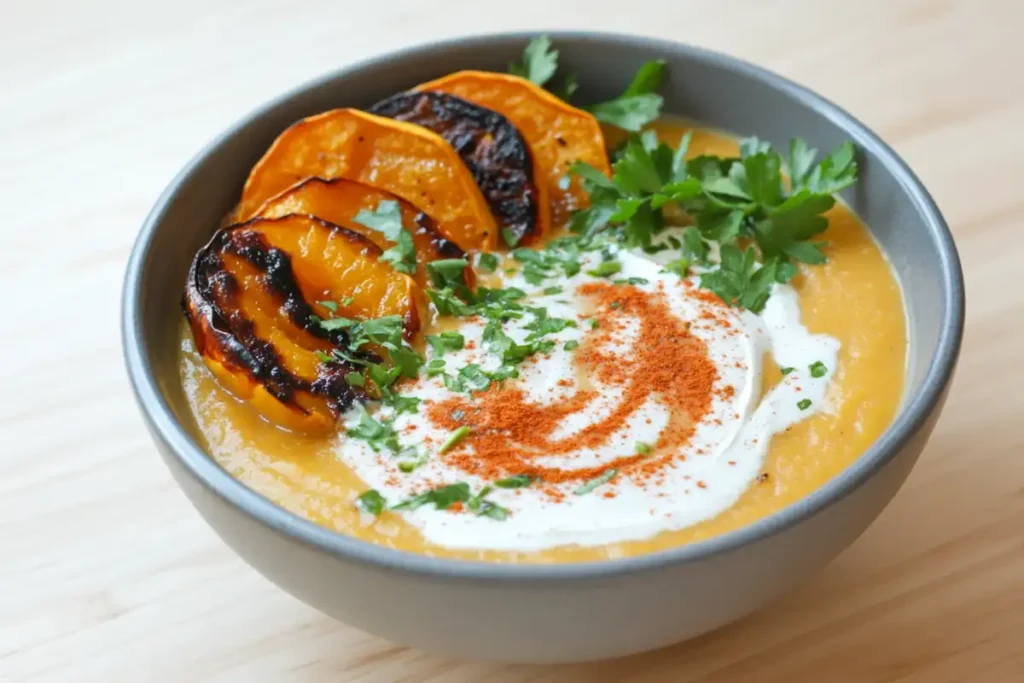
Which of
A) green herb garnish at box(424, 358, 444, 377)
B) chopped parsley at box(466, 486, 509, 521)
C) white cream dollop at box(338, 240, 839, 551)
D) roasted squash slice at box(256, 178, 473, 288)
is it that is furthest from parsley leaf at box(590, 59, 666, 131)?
chopped parsley at box(466, 486, 509, 521)

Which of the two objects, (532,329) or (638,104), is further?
(638,104)

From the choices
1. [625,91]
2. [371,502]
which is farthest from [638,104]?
[371,502]

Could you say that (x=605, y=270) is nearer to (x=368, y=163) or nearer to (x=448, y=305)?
(x=448, y=305)

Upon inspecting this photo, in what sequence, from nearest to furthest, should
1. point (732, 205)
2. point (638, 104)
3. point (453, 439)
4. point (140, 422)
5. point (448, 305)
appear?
point (453, 439) < point (448, 305) < point (732, 205) < point (140, 422) < point (638, 104)

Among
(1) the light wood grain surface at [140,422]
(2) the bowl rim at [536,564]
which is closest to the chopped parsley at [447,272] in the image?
(2) the bowl rim at [536,564]

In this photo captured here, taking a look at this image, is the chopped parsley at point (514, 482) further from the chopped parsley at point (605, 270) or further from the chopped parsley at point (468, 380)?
the chopped parsley at point (605, 270)

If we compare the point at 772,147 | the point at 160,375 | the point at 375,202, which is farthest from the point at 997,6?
the point at 160,375
